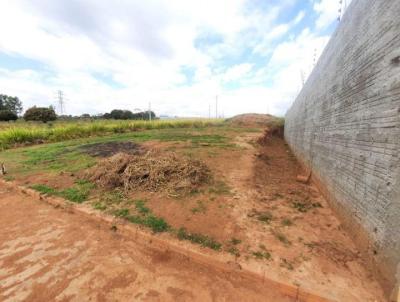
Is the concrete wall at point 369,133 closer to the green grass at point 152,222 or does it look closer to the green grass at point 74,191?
the green grass at point 152,222

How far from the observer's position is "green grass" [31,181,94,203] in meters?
4.20

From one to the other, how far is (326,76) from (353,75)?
1844 millimetres

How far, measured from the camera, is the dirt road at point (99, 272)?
2.01 metres

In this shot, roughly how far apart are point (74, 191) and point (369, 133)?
544 cm

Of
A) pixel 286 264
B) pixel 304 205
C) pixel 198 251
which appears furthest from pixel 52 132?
pixel 286 264

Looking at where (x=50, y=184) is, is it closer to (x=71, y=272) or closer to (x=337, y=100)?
(x=71, y=272)

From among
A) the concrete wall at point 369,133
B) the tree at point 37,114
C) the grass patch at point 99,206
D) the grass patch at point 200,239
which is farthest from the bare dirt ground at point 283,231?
the tree at point 37,114

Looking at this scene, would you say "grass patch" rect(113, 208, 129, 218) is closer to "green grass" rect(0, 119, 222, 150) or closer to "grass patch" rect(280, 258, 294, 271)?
"grass patch" rect(280, 258, 294, 271)

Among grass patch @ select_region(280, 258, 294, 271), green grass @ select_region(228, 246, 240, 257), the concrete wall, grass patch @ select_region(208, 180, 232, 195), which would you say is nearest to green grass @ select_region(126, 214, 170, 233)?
green grass @ select_region(228, 246, 240, 257)

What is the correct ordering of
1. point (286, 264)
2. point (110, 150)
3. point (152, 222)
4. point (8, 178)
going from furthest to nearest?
point (110, 150) < point (8, 178) < point (152, 222) < point (286, 264)

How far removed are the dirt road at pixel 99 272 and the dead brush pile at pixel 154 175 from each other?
140 cm

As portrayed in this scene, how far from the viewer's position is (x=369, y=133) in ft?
7.70

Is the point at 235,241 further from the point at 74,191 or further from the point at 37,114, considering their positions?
the point at 37,114

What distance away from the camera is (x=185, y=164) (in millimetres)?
4836
